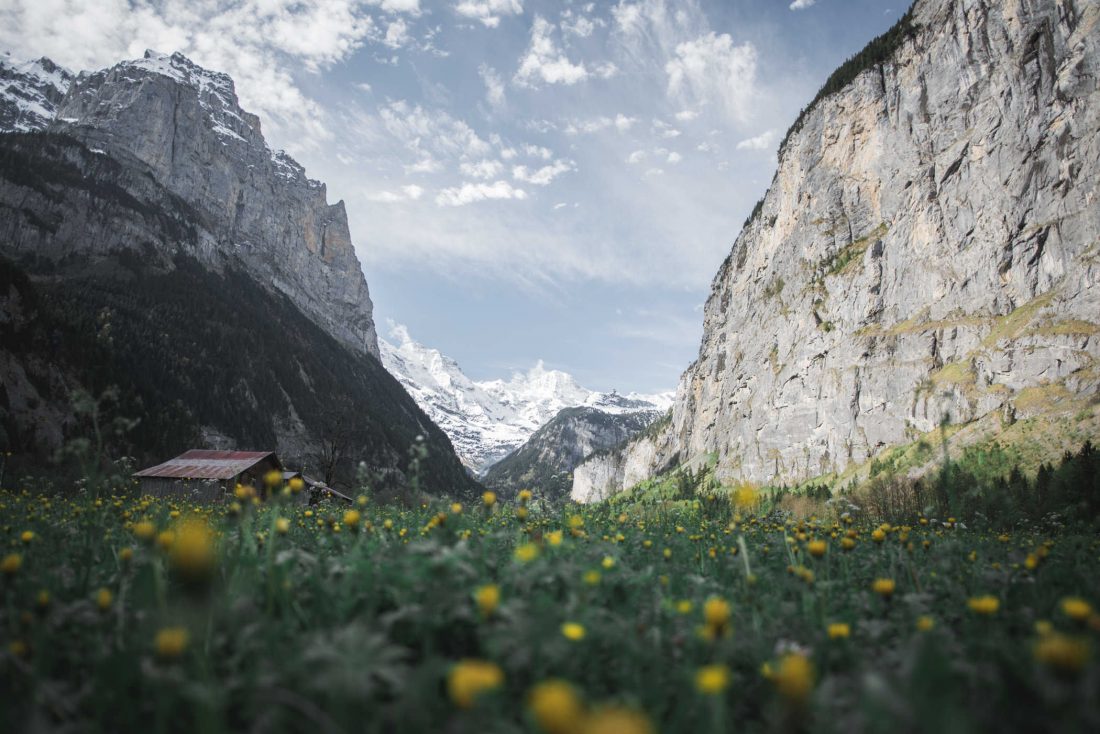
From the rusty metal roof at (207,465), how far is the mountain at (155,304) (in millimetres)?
9806

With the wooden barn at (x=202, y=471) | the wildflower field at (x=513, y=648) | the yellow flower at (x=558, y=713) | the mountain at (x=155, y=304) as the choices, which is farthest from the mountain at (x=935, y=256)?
the mountain at (x=155, y=304)

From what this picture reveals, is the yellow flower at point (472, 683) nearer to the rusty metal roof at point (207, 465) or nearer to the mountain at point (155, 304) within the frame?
the mountain at point (155, 304)

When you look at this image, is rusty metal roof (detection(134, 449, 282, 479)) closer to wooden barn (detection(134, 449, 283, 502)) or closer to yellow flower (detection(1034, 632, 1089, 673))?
wooden barn (detection(134, 449, 283, 502))

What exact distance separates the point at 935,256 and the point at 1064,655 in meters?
76.4

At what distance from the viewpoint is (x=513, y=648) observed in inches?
88.0

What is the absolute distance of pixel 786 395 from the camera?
77875 millimetres

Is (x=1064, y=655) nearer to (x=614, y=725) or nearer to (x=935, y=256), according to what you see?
(x=614, y=725)

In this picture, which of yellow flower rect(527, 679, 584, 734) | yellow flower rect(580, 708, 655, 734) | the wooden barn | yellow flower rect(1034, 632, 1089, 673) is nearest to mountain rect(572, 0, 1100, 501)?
yellow flower rect(1034, 632, 1089, 673)

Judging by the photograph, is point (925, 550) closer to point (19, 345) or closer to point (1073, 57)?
point (1073, 57)

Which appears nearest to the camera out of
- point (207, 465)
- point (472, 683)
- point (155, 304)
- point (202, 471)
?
Result: point (472, 683)

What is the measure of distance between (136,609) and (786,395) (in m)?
85.1

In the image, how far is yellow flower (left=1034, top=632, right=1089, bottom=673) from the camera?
4.79ft

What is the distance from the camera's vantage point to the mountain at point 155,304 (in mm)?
64062

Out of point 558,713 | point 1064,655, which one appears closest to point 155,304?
point 558,713
